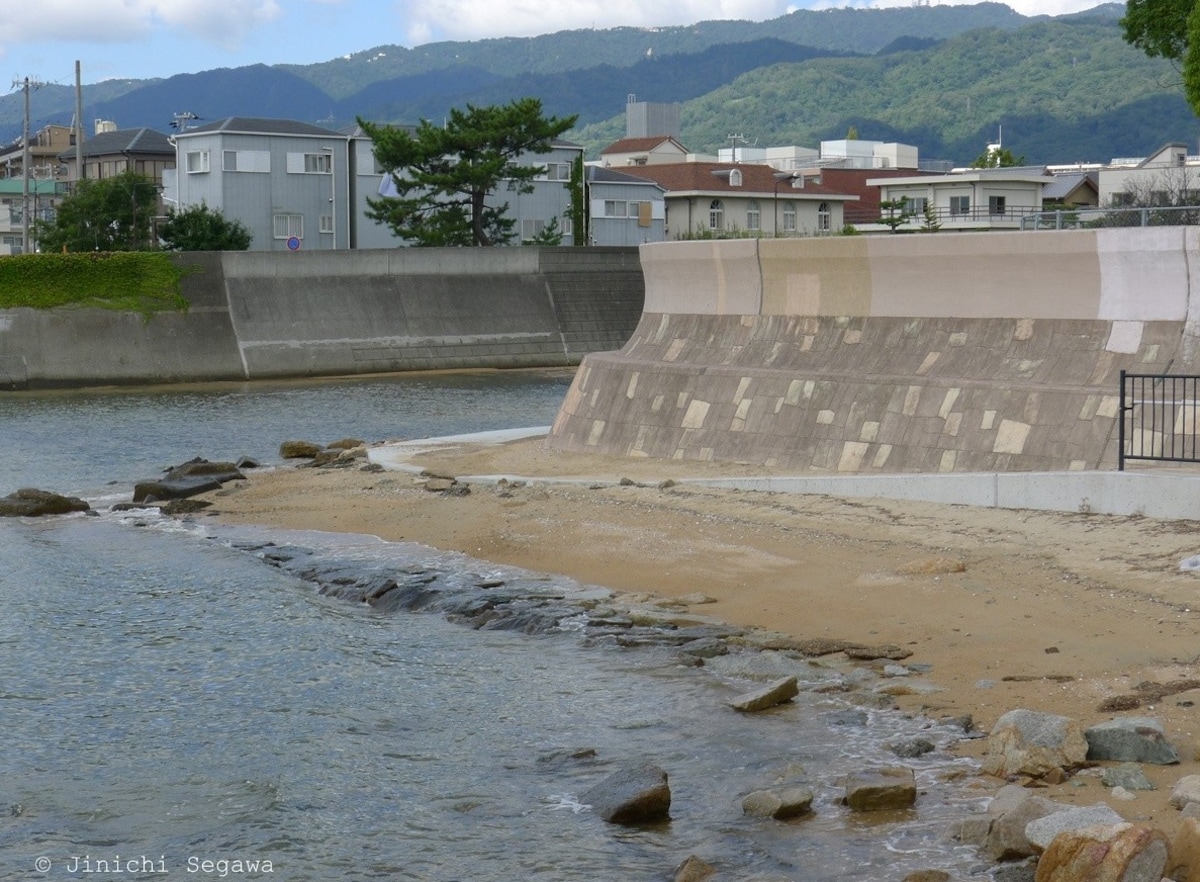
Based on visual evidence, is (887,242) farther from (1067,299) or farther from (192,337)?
(192,337)

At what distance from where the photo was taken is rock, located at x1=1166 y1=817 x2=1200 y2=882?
23.7 feet

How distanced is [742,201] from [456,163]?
23013 mm

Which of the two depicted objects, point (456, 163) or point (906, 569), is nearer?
point (906, 569)

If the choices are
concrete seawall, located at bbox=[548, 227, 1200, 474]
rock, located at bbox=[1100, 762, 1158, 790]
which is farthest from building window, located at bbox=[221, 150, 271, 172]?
rock, located at bbox=[1100, 762, 1158, 790]

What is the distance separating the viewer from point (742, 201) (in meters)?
81.0

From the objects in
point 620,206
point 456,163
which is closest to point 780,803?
point 456,163

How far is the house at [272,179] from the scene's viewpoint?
67.1m

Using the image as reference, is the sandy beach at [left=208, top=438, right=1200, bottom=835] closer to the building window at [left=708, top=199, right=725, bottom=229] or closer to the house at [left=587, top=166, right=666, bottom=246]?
the house at [left=587, top=166, right=666, bottom=246]

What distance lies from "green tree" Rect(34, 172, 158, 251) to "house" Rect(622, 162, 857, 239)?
87.6 ft

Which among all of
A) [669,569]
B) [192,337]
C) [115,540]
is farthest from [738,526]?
[192,337]

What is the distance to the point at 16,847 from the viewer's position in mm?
9211

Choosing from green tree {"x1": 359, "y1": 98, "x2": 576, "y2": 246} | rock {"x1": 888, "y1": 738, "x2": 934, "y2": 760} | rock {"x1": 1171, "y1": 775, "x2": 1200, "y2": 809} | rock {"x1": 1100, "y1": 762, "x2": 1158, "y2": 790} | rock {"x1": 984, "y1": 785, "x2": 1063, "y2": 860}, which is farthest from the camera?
green tree {"x1": 359, "y1": 98, "x2": 576, "y2": 246}

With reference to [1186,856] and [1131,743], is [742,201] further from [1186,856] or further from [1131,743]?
[1186,856]

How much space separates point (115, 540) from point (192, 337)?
3300 cm
